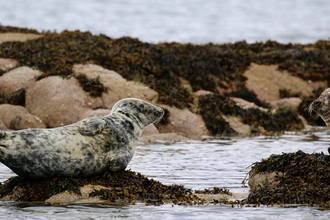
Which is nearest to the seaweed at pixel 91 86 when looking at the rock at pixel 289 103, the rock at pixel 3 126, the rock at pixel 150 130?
the rock at pixel 150 130

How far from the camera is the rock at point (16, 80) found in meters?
16.5

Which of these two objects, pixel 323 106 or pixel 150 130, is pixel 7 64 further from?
pixel 323 106

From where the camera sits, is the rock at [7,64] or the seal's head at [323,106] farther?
the rock at [7,64]

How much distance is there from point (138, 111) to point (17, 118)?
24.4 feet

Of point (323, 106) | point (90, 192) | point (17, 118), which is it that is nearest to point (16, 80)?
point (17, 118)

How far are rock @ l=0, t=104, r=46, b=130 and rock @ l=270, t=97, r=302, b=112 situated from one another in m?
8.23

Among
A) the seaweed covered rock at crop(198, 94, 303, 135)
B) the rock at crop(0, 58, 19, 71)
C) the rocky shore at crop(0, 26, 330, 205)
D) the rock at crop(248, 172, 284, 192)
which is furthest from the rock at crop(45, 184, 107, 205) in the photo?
the rock at crop(0, 58, 19, 71)

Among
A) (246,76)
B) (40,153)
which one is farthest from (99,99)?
(40,153)

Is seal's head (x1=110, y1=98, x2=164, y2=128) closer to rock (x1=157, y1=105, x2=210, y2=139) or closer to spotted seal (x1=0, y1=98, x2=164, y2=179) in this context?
spotted seal (x1=0, y1=98, x2=164, y2=179)

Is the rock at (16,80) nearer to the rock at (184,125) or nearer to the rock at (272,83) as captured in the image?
the rock at (184,125)

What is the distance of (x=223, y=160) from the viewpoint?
36.0 feet

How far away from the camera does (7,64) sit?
17.9 m

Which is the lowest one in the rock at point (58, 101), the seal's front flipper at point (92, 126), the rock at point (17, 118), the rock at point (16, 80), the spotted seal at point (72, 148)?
the spotted seal at point (72, 148)

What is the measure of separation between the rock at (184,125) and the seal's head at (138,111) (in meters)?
6.78
